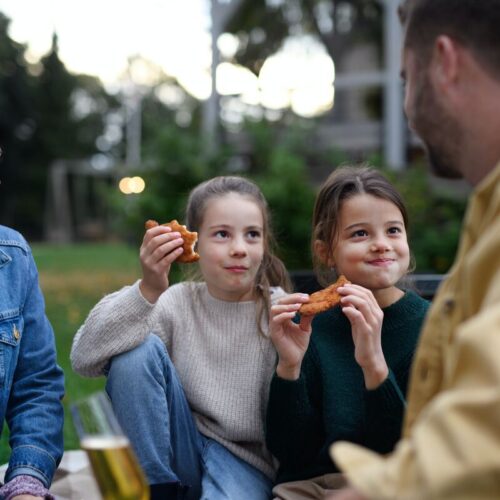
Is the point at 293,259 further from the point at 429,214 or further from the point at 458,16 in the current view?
the point at 458,16

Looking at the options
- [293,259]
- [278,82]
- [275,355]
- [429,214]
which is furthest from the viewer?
[278,82]

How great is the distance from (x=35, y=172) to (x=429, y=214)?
113 ft

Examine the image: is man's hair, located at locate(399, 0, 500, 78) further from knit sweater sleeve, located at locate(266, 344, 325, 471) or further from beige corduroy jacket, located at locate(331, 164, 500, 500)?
knit sweater sleeve, located at locate(266, 344, 325, 471)

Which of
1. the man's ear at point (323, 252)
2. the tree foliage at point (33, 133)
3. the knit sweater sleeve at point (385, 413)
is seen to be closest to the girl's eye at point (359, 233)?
the man's ear at point (323, 252)

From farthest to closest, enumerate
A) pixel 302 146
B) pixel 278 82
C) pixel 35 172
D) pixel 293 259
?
pixel 35 172 < pixel 278 82 < pixel 302 146 < pixel 293 259

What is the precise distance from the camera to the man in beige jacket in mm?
1093

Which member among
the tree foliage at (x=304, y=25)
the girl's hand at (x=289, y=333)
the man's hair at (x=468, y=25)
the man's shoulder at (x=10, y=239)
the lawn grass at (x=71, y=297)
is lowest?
the lawn grass at (x=71, y=297)

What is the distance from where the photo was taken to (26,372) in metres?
2.54

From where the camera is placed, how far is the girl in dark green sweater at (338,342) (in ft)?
7.98

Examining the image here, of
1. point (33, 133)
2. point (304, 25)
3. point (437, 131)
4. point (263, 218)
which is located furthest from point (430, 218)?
point (33, 133)

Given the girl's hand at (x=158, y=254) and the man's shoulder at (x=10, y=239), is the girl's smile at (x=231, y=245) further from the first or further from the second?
the man's shoulder at (x=10, y=239)

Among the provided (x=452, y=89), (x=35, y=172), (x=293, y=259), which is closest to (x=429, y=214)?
(x=293, y=259)

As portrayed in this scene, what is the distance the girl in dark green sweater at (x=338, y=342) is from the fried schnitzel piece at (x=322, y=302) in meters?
0.03

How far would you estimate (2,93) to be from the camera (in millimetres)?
34750
